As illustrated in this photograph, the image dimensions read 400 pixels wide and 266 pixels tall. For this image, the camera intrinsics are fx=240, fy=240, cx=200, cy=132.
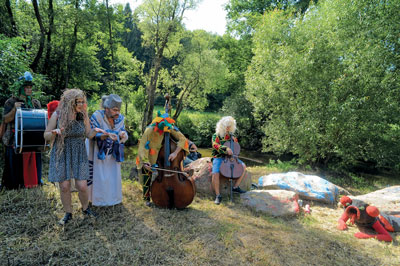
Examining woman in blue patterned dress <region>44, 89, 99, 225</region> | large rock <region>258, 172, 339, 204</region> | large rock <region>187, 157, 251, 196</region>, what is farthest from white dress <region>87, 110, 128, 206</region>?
large rock <region>258, 172, 339, 204</region>

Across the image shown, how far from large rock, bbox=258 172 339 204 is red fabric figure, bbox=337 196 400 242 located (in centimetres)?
104

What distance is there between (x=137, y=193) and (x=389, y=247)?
3.99 metres

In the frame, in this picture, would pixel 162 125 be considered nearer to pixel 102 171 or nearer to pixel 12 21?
pixel 102 171

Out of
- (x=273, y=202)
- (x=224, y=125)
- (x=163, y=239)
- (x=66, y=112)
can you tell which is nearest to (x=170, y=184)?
(x=163, y=239)

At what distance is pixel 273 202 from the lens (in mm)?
4461

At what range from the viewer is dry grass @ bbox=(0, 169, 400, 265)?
2549 millimetres

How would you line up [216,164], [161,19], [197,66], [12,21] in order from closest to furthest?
[216,164], [12,21], [161,19], [197,66]

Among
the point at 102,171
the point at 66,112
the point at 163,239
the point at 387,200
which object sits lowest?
the point at 387,200

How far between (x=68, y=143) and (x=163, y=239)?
1.68 metres

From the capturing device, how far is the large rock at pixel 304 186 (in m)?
5.21

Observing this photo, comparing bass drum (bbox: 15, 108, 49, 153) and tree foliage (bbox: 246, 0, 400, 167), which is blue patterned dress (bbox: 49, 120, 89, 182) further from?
tree foliage (bbox: 246, 0, 400, 167)

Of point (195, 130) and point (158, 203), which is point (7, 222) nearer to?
point (158, 203)

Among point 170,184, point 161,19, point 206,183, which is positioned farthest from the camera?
point 161,19

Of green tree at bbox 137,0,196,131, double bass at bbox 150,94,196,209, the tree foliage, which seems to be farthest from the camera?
green tree at bbox 137,0,196,131
